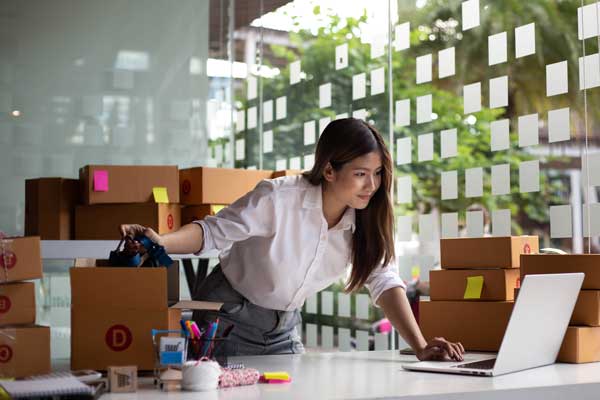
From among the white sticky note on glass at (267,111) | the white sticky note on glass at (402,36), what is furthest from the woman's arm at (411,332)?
the white sticky note on glass at (267,111)

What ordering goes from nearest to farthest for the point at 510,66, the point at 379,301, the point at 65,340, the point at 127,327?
the point at 127,327
the point at 379,301
the point at 510,66
the point at 65,340

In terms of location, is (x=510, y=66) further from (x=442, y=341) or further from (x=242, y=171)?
(x=242, y=171)

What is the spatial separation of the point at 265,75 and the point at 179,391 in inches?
148

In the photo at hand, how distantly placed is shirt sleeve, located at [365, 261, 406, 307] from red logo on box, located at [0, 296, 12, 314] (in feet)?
3.14

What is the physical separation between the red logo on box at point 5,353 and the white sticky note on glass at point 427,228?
189 cm

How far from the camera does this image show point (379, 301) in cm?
222

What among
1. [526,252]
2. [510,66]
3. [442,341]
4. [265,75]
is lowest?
[442,341]

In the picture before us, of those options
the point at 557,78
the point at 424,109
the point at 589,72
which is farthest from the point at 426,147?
the point at 589,72

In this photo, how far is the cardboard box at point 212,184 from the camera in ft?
12.2

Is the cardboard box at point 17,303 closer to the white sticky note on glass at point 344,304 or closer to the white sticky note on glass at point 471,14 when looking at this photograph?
the white sticky note on glass at point 471,14

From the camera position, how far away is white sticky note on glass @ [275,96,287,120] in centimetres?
472

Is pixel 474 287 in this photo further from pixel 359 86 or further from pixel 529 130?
pixel 359 86

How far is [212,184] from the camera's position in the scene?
374 centimetres

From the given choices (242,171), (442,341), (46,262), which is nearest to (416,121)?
(242,171)
